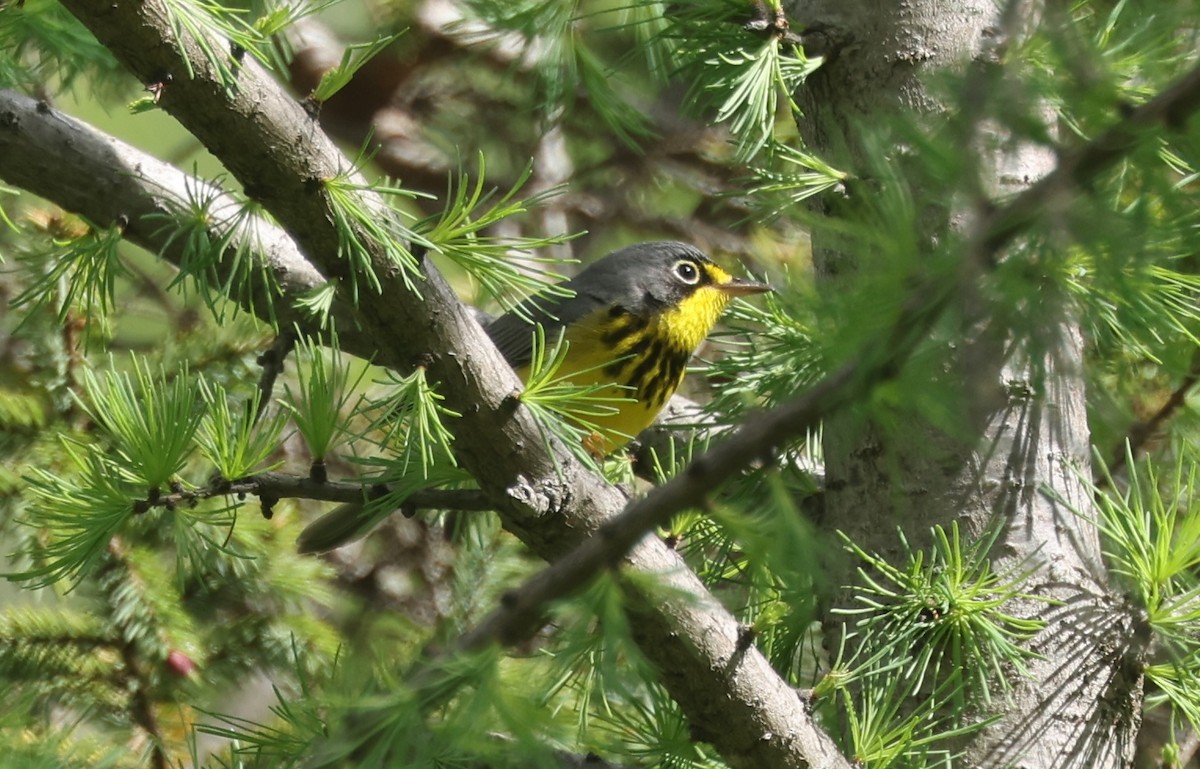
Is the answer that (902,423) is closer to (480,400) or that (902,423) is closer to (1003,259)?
(1003,259)

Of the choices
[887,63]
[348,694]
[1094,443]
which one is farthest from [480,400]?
[1094,443]

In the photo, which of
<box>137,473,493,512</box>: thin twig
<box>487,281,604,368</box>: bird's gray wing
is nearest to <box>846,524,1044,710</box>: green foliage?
<box>137,473,493,512</box>: thin twig

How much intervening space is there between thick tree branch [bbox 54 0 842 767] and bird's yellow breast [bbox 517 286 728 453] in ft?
4.02

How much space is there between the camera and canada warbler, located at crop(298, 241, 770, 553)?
3.41 m

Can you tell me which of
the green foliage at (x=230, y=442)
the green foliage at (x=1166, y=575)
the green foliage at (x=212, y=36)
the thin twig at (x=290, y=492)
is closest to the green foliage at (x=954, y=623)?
the green foliage at (x=1166, y=575)

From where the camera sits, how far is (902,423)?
1.33 m

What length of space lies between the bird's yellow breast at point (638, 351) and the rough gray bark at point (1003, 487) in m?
0.79

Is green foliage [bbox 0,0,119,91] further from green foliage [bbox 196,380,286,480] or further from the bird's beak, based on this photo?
the bird's beak

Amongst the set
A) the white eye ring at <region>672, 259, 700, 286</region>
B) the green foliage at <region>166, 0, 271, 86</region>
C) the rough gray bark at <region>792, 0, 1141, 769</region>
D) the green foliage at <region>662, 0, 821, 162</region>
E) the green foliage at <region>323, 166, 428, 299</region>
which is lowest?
the white eye ring at <region>672, 259, 700, 286</region>

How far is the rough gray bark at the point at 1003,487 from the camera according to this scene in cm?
238

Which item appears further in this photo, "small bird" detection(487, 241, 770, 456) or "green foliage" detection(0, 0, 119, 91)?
"small bird" detection(487, 241, 770, 456)

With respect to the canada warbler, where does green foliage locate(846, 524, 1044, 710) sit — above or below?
above

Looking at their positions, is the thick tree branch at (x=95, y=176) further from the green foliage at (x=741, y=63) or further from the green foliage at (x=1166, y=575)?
the green foliage at (x=1166, y=575)

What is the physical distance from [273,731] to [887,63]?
1806 mm
